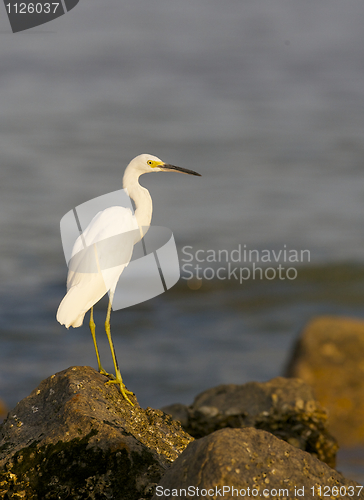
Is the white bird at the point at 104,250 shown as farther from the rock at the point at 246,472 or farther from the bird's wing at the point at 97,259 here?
the rock at the point at 246,472

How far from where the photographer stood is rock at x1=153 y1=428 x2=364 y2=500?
3285 millimetres

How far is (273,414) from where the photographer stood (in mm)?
8055

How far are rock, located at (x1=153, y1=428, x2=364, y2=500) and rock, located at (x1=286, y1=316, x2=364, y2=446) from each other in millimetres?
4939

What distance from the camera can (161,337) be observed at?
12430mm

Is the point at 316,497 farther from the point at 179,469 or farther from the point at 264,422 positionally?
the point at 264,422

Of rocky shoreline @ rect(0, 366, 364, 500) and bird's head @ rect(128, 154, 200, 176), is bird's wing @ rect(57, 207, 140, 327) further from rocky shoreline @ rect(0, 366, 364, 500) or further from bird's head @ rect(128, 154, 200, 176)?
rocky shoreline @ rect(0, 366, 364, 500)

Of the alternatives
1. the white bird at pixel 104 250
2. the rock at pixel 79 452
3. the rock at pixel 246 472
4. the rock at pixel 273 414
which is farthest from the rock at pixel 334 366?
the rock at pixel 246 472

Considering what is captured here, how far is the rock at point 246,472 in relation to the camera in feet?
10.8

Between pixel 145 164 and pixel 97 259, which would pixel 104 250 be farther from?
pixel 145 164

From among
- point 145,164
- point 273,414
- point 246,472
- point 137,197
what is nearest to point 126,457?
point 246,472

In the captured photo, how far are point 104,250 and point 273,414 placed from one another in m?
3.74

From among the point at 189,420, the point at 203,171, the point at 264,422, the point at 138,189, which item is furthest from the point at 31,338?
the point at 203,171

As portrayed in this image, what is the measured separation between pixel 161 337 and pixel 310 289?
15.7 feet

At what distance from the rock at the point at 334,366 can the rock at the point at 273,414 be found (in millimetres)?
407
